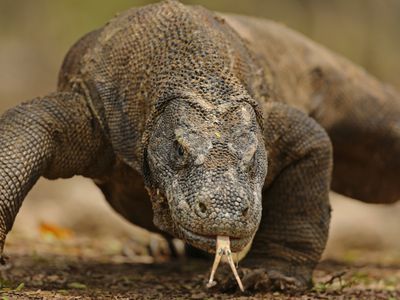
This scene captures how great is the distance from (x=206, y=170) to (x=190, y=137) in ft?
0.82

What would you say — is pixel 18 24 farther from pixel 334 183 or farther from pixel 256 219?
pixel 256 219

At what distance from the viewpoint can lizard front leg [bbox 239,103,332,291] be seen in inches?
207

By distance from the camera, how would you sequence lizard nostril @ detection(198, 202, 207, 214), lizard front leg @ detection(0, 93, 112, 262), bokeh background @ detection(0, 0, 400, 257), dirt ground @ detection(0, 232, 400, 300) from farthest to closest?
1. bokeh background @ detection(0, 0, 400, 257)
2. dirt ground @ detection(0, 232, 400, 300)
3. lizard front leg @ detection(0, 93, 112, 262)
4. lizard nostril @ detection(198, 202, 207, 214)

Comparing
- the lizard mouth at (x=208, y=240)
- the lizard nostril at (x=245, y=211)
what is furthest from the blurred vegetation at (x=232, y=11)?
the lizard nostril at (x=245, y=211)

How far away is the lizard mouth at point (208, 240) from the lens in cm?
374

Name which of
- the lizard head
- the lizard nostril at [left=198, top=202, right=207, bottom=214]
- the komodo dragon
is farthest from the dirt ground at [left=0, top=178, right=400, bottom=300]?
the lizard nostril at [left=198, top=202, right=207, bottom=214]

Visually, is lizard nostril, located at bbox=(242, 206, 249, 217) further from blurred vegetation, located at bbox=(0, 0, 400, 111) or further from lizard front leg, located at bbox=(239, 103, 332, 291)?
blurred vegetation, located at bbox=(0, 0, 400, 111)

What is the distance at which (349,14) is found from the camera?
21.9m

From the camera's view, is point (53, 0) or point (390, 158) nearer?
point (390, 158)

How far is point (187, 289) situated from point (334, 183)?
8.08 feet

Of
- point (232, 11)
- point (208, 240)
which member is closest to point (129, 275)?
point (208, 240)

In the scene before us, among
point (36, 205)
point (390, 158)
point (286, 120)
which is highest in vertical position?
point (286, 120)

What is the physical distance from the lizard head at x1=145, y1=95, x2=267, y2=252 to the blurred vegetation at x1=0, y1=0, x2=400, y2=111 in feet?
53.5

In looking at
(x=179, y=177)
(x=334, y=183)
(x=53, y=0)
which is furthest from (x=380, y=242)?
(x=53, y=0)
